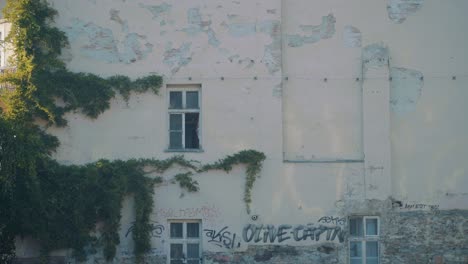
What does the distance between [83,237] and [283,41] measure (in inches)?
232

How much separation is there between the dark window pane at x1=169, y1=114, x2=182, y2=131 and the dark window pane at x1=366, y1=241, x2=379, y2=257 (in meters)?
4.70

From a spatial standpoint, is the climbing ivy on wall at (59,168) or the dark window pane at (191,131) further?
the dark window pane at (191,131)

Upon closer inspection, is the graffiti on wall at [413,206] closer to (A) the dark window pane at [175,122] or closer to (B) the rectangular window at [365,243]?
(B) the rectangular window at [365,243]

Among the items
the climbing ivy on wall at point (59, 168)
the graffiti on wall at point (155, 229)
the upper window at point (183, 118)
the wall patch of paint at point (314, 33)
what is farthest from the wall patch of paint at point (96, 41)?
the wall patch of paint at point (314, 33)

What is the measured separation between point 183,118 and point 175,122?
192 millimetres

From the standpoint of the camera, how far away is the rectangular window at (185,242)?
17.7 meters

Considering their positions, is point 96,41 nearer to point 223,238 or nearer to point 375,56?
point 223,238

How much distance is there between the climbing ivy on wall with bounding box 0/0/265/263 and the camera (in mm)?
17078

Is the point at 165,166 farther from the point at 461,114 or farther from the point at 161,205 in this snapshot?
the point at 461,114

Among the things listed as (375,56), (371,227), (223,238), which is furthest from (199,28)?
(371,227)

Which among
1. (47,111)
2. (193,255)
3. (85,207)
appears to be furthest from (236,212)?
(47,111)

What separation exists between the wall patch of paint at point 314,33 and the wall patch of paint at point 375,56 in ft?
2.75

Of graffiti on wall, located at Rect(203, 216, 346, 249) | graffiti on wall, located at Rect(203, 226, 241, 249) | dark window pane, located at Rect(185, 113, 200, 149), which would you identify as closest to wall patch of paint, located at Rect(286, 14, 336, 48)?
dark window pane, located at Rect(185, 113, 200, 149)

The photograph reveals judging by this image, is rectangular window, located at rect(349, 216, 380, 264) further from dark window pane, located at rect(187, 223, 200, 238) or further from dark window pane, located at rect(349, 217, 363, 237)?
dark window pane, located at rect(187, 223, 200, 238)
